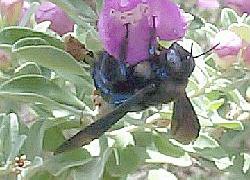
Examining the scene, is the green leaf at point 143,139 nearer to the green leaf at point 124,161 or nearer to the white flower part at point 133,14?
the green leaf at point 124,161

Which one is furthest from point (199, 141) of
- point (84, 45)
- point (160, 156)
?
point (84, 45)

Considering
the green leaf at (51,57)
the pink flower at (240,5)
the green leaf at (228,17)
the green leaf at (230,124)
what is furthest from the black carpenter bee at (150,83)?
the pink flower at (240,5)

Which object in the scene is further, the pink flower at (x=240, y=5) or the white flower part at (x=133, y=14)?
the pink flower at (x=240, y=5)

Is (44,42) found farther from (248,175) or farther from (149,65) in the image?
(248,175)

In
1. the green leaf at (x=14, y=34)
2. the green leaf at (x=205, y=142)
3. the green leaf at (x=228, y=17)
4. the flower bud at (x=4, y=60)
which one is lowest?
the green leaf at (x=205, y=142)

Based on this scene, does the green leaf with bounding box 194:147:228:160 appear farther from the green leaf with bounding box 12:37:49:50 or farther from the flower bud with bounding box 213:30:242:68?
the green leaf with bounding box 12:37:49:50

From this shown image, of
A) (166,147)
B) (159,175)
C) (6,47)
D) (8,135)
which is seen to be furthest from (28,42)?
(159,175)
